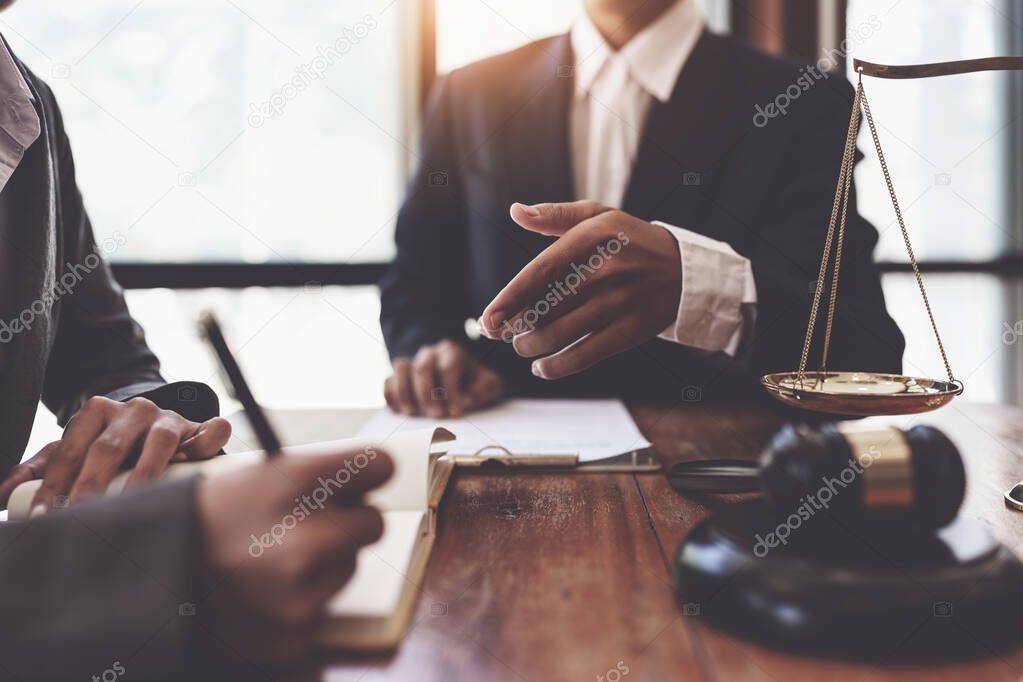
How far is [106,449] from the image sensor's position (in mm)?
794

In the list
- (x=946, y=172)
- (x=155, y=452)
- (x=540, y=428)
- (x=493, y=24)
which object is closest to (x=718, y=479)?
(x=540, y=428)

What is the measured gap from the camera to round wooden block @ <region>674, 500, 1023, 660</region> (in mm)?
479

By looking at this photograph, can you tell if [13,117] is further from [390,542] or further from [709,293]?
[709,293]

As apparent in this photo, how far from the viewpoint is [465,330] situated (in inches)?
82.0

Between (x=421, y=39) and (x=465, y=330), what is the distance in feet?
6.90

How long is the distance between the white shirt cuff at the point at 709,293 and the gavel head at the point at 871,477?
0.59 metres

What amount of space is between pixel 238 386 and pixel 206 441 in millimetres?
359

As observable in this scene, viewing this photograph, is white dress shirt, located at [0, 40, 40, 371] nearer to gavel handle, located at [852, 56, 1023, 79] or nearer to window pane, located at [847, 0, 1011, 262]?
gavel handle, located at [852, 56, 1023, 79]

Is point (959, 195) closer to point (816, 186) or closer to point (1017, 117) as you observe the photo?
point (1017, 117)

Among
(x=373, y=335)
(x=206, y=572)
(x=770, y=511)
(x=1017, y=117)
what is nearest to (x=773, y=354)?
(x=770, y=511)
